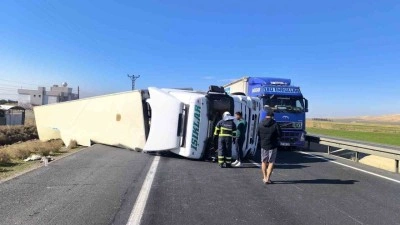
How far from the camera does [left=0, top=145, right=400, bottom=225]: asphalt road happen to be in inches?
245

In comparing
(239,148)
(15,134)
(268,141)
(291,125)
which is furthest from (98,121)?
(15,134)

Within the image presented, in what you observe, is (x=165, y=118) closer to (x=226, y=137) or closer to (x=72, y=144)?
(x=226, y=137)

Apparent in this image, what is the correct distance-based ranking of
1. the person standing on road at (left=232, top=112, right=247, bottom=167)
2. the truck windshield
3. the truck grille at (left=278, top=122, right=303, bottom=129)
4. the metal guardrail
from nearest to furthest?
the person standing on road at (left=232, top=112, right=247, bottom=167) → the metal guardrail → the truck grille at (left=278, top=122, right=303, bottom=129) → the truck windshield

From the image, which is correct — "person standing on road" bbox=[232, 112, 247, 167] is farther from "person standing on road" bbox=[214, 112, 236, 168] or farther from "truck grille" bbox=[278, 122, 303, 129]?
"truck grille" bbox=[278, 122, 303, 129]

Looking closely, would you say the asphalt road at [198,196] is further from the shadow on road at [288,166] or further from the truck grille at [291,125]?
the truck grille at [291,125]

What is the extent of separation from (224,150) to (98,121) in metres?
8.44

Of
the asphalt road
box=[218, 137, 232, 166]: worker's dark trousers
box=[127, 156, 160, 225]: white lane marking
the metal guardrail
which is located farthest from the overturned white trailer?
the metal guardrail

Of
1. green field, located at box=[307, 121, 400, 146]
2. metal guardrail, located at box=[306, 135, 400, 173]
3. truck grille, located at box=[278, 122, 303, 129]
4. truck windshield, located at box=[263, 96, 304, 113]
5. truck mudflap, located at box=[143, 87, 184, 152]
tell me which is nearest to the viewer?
metal guardrail, located at box=[306, 135, 400, 173]

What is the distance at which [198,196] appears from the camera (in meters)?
7.71

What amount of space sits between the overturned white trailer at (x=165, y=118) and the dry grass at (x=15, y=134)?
801 inches

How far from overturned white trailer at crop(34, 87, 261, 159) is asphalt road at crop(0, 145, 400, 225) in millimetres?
1503

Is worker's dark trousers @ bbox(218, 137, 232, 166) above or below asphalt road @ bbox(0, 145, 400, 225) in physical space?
above

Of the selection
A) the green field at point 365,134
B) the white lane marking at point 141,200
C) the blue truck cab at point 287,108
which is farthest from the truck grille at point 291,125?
the green field at point 365,134

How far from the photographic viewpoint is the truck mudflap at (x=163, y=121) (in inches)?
536
